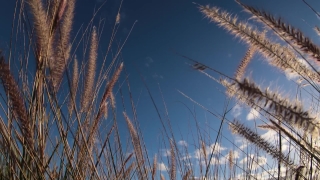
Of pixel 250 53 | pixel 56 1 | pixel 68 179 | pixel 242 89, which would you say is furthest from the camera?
pixel 250 53

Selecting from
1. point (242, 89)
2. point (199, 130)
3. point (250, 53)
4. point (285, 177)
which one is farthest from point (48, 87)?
point (285, 177)

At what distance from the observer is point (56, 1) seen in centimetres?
117

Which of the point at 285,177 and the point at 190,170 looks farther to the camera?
the point at 190,170

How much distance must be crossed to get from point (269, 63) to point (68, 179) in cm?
118

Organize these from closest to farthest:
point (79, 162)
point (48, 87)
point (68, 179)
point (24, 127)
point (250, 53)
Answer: point (24, 127) < point (48, 87) < point (79, 162) < point (68, 179) < point (250, 53)

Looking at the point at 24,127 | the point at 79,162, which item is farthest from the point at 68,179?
the point at 24,127

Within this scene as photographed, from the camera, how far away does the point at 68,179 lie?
63.2 inches

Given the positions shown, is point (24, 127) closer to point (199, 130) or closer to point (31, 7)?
point (31, 7)

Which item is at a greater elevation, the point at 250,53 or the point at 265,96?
the point at 250,53

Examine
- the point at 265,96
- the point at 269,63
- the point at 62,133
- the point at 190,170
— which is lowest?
the point at 190,170

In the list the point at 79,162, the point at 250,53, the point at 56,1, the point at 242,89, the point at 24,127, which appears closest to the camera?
the point at 242,89

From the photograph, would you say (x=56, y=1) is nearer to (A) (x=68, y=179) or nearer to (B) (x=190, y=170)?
(A) (x=68, y=179)

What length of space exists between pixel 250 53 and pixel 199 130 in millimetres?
977

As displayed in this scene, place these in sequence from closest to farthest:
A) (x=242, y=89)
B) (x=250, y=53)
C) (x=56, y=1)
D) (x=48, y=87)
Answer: (x=242, y=89) → (x=56, y=1) → (x=48, y=87) → (x=250, y=53)
